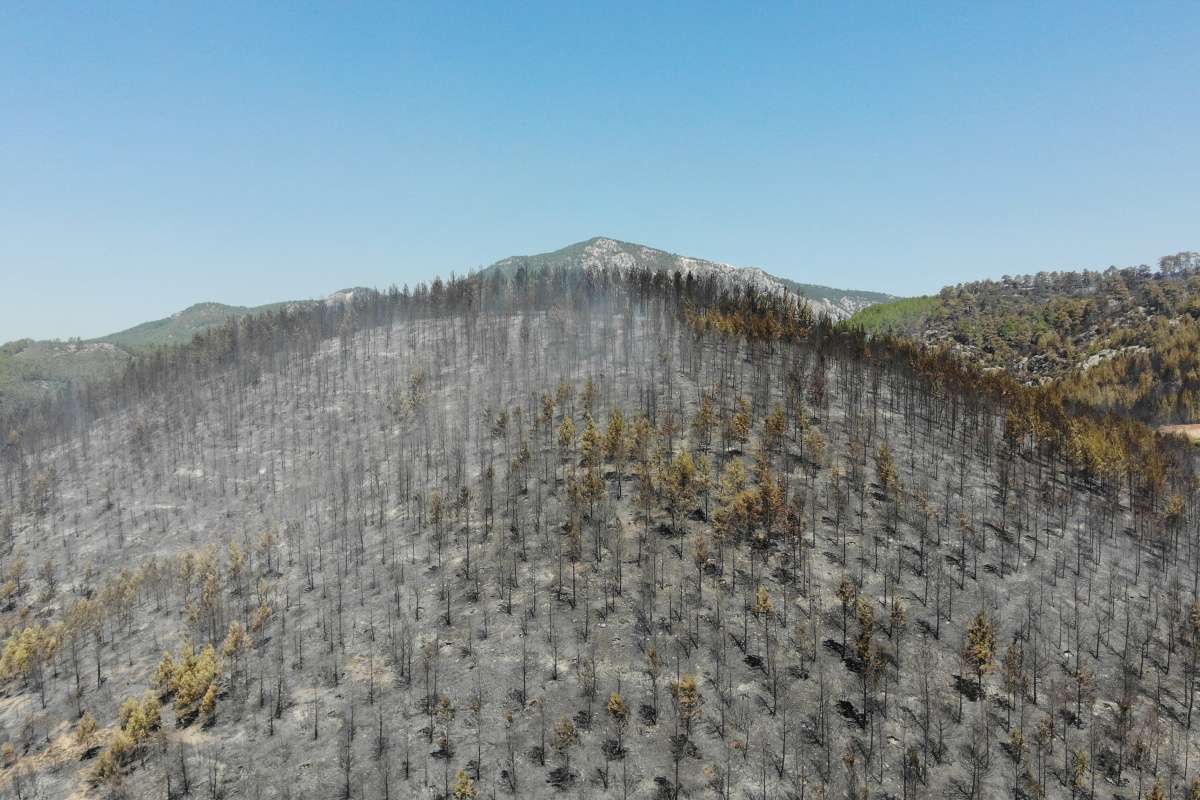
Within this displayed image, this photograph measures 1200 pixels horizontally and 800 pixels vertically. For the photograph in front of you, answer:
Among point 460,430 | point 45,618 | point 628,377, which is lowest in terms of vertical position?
point 45,618

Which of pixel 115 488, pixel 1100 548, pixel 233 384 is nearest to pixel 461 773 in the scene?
pixel 1100 548

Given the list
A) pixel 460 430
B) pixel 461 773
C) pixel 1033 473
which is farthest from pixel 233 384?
pixel 1033 473

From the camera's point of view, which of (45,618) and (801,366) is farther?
(801,366)

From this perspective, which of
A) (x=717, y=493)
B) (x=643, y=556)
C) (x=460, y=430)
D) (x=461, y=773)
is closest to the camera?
(x=461, y=773)

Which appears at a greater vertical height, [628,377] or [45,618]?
[628,377]

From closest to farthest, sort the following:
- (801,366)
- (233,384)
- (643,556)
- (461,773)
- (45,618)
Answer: (461,773) → (643,556) → (45,618) → (801,366) → (233,384)

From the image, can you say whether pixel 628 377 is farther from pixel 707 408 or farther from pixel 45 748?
pixel 45 748
